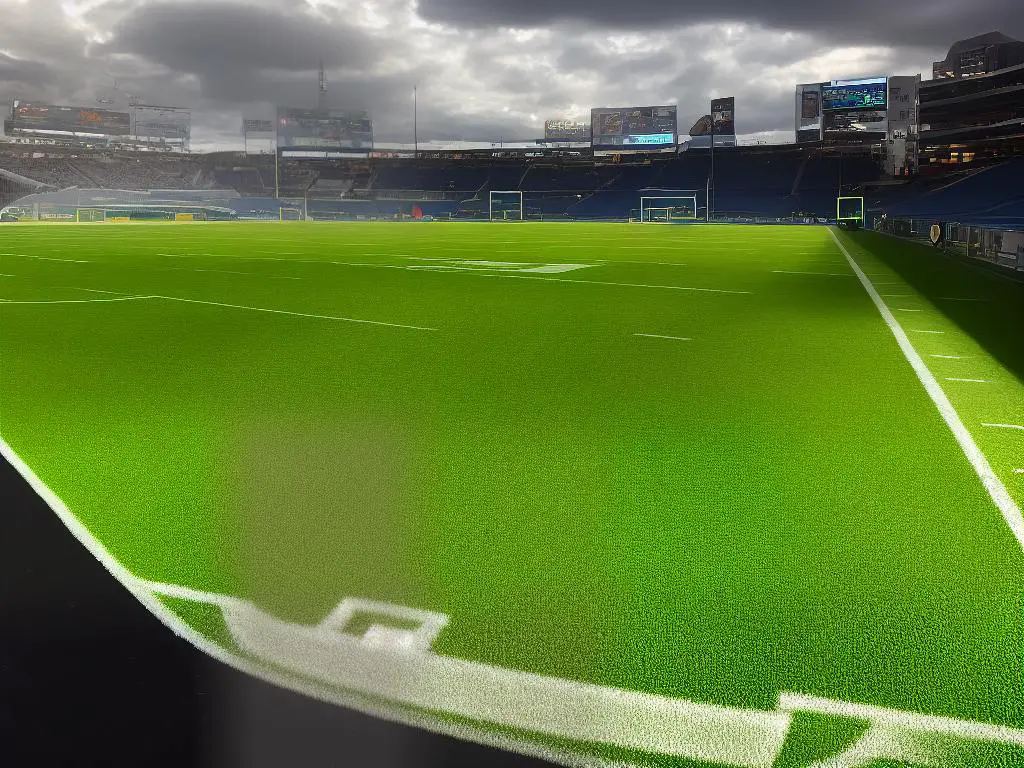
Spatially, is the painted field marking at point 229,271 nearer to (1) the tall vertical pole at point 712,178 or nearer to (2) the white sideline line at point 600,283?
(2) the white sideline line at point 600,283

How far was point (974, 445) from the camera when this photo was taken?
4.35 m

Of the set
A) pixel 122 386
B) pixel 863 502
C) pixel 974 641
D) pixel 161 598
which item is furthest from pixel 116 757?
pixel 122 386

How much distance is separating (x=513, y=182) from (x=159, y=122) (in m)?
53.3

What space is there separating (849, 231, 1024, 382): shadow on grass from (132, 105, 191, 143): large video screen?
4526 inches

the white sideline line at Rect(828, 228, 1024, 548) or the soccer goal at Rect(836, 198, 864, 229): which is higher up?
the soccer goal at Rect(836, 198, 864, 229)

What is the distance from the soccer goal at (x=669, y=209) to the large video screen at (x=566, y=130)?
945 inches

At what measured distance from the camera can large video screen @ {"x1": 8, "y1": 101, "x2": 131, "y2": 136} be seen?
342 ft

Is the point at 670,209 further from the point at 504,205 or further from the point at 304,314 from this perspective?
the point at 304,314

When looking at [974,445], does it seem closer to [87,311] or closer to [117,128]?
[87,311]

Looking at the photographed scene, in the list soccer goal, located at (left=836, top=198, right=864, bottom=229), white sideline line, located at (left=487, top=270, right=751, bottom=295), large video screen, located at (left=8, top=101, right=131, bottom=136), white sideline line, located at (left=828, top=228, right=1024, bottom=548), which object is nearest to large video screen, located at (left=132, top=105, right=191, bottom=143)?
large video screen, located at (left=8, top=101, right=131, bottom=136)

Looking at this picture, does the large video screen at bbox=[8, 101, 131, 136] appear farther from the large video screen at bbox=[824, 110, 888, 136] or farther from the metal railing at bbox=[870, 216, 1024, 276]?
the metal railing at bbox=[870, 216, 1024, 276]

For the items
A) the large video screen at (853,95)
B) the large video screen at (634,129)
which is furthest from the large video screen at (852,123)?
the large video screen at (634,129)

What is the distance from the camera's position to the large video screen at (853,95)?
81.8 metres

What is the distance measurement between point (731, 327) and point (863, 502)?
17.1 feet
